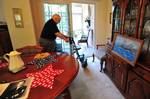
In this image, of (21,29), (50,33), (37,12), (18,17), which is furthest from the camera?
(37,12)

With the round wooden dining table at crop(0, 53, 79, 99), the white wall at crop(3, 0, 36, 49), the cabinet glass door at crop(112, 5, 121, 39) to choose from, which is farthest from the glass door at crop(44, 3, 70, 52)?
the round wooden dining table at crop(0, 53, 79, 99)

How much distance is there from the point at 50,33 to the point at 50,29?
10 centimetres

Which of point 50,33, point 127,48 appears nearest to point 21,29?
point 50,33

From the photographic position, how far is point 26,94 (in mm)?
882

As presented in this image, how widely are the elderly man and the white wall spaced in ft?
2.73

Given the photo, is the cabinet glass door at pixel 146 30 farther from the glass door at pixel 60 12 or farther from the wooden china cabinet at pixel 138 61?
the glass door at pixel 60 12

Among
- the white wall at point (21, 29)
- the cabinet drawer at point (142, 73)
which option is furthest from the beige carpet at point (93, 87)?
the white wall at point (21, 29)

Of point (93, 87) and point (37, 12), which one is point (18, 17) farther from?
point (93, 87)

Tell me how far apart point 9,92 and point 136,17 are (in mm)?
1991

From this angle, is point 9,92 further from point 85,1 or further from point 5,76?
point 85,1

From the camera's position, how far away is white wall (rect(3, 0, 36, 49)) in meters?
3.05

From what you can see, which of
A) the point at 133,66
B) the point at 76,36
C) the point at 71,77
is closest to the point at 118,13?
the point at 133,66

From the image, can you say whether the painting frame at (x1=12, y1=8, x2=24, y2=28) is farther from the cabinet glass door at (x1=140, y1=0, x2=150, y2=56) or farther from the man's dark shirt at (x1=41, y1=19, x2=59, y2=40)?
the cabinet glass door at (x1=140, y1=0, x2=150, y2=56)

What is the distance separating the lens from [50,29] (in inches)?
104
